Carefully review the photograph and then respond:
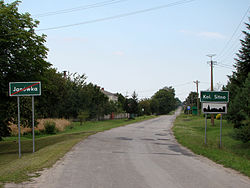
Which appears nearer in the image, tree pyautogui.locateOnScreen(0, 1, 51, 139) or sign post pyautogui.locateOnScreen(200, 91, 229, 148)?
sign post pyautogui.locateOnScreen(200, 91, 229, 148)

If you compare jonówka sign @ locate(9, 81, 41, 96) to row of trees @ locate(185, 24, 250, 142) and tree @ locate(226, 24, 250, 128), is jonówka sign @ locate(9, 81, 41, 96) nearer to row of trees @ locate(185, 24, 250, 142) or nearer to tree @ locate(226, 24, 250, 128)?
row of trees @ locate(185, 24, 250, 142)

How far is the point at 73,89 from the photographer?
186 ft

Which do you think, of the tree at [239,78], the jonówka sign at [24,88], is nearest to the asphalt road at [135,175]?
the jonówka sign at [24,88]

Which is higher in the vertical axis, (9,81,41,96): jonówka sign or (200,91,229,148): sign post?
(9,81,41,96): jonówka sign

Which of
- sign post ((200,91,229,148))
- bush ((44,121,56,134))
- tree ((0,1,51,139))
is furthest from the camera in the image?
bush ((44,121,56,134))

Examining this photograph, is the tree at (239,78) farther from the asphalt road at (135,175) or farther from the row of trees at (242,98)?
the asphalt road at (135,175)

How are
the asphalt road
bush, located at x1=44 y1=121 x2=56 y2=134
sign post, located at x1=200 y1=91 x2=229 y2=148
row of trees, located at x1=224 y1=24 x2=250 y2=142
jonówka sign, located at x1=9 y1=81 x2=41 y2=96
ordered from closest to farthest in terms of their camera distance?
the asphalt road → jonówka sign, located at x1=9 y1=81 x2=41 y2=96 → sign post, located at x1=200 y1=91 x2=229 y2=148 → row of trees, located at x1=224 y1=24 x2=250 y2=142 → bush, located at x1=44 y1=121 x2=56 y2=134

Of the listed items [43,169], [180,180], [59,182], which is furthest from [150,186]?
[43,169]

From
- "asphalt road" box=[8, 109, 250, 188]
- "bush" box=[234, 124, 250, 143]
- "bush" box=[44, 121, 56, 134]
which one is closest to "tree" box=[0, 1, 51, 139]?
"asphalt road" box=[8, 109, 250, 188]

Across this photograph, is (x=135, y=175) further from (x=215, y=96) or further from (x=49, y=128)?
(x=49, y=128)

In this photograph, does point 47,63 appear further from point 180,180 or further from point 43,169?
point 180,180

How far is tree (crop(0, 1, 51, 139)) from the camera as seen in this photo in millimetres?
17859

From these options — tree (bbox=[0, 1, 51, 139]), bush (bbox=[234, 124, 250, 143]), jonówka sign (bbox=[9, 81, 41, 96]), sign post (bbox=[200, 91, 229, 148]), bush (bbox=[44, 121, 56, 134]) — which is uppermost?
tree (bbox=[0, 1, 51, 139])

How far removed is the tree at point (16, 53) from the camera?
1786cm
